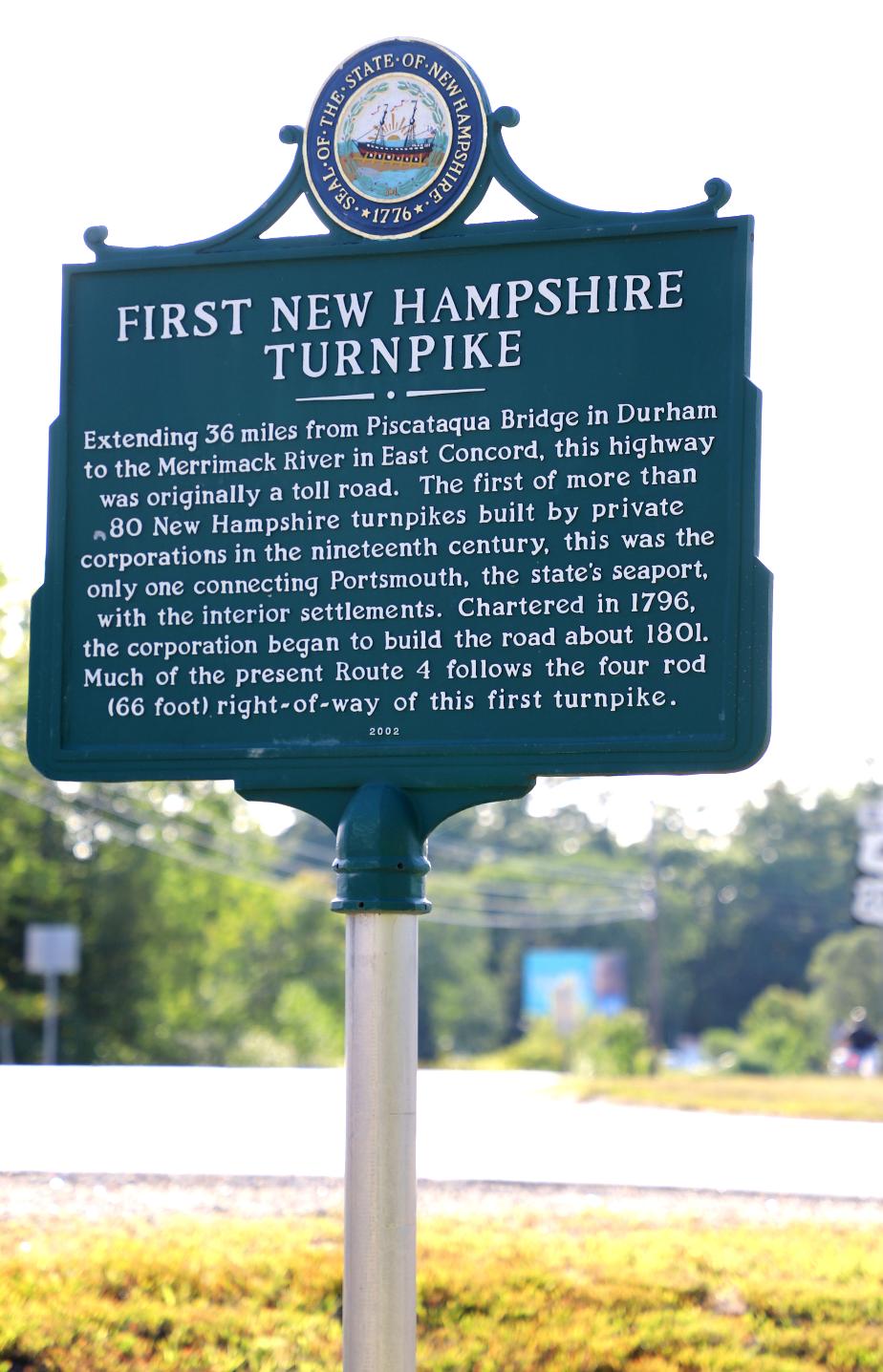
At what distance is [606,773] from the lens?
16.1ft

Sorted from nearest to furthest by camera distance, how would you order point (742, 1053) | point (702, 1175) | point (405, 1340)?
point (405, 1340), point (702, 1175), point (742, 1053)

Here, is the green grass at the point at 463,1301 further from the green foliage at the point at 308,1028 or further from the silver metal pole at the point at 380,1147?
the green foliage at the point at 308,1028

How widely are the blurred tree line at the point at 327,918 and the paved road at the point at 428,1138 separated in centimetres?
2175

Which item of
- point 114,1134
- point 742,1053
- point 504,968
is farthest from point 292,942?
point 114,1134

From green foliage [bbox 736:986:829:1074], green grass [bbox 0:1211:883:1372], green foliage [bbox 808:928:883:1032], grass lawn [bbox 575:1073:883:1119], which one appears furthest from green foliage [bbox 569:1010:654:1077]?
green foliage [bbox 808:928:883:1032]

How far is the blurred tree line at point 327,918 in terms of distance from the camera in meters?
42.0

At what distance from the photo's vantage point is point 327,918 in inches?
2507

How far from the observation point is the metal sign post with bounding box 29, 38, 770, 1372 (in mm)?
4957

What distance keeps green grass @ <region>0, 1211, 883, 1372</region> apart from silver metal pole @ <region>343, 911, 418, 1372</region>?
1.51 meters

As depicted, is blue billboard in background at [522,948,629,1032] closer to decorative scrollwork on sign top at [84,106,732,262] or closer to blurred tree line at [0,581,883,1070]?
blurred tree line at [0,581,883,1070]

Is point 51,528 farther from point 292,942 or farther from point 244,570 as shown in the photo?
point 292,942

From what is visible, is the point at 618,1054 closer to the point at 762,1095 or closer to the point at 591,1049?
the point at 591,1049

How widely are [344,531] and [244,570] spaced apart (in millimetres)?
309

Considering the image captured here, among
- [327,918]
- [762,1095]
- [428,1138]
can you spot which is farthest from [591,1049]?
[327,918]
